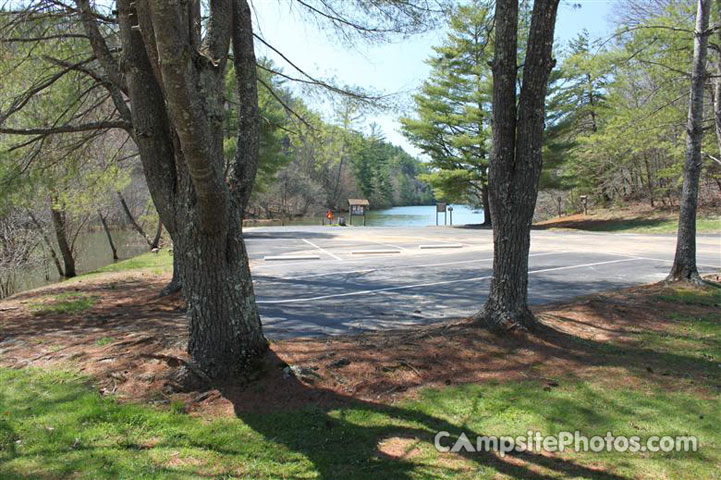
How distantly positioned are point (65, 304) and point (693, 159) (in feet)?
35.1

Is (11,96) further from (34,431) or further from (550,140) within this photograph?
(550,140)

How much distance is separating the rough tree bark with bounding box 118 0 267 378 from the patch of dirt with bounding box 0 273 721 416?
0.33 m

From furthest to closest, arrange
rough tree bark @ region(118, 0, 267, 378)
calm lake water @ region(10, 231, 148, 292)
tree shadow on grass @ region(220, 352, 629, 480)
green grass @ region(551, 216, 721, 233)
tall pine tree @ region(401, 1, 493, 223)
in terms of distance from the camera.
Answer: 1. tall pine tree @ region(401, 1, 493, 223)
2. green grass @ region(551, 216, 721, 233)
3. calm lake water @ region(10, 231, 148, 292)
4. rough tree bark @ region(118, 0, 267, 378)
5. tree shadow on grass @ region(220, 352, 629, 480)

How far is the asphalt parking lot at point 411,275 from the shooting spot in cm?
682

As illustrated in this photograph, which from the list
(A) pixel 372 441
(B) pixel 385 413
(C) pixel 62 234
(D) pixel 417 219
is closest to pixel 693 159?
(B) pixel 385 413

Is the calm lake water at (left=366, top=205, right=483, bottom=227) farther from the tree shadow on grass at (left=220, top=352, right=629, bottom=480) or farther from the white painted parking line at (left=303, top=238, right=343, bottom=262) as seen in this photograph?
the tree shadow on grass at (left=220, top=352, right=629, bottom=480)

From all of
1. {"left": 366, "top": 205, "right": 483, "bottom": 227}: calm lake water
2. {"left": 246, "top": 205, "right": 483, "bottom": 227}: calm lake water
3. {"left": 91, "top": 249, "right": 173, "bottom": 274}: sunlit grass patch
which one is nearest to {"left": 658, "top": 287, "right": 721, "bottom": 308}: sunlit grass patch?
{"left": 91, "top": 249, "right": 173, "bottom": 274}: sunlit grass patch

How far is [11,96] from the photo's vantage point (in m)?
7.60

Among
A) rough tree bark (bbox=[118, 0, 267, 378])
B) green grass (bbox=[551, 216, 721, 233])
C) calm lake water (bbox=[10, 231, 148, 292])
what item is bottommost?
calm lake water (bbox=[10, 231, 148, 292])

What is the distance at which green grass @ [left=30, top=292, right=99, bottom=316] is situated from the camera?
741cm

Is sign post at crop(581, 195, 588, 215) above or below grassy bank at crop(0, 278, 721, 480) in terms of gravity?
above

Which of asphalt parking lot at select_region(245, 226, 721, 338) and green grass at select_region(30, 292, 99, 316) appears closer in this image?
asphalt parking lot at select_region(245, 226, 721, 338)

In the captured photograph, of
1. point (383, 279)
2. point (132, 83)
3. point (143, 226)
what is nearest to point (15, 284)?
point (143, 226)

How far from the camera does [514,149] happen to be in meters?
4.89
